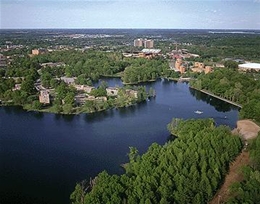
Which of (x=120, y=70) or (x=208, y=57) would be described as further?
(x=208, y=57)

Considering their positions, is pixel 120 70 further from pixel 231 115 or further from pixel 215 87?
pixel 231 115

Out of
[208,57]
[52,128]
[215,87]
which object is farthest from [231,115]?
[208,57]

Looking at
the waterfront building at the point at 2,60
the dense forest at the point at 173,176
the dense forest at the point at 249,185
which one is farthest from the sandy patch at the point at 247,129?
the waterfront building at the point at 2,60

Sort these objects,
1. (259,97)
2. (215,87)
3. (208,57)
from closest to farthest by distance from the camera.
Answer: (259,97), (215,87), (208,57)

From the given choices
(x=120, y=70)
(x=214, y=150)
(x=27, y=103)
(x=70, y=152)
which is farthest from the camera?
(x=120, y=70)

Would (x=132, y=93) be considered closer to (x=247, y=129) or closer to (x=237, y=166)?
(x=247, y=129)

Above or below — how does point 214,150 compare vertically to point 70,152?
above
